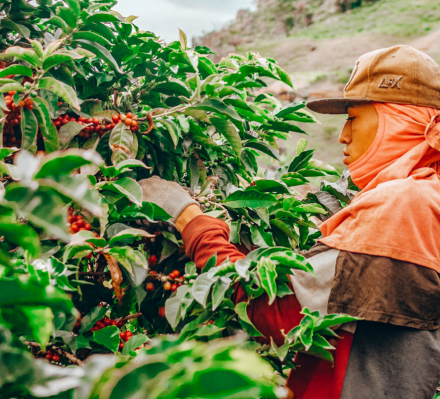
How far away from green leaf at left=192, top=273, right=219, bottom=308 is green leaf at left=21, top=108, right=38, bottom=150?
1.56 ft

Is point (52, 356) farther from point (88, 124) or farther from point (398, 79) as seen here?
point (398, 79)

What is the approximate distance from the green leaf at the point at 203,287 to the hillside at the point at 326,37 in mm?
8333

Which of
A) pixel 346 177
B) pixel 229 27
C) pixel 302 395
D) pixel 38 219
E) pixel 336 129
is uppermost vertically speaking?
pixel 229 27

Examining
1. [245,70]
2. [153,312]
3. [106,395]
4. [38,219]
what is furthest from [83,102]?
[106,395]

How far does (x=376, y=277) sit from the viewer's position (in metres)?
0.84

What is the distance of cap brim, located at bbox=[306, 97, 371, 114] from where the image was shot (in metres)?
1.12

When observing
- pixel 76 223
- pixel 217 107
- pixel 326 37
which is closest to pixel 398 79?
pixel 217 107

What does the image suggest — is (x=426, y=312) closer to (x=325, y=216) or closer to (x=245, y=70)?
(x=325, y=216)

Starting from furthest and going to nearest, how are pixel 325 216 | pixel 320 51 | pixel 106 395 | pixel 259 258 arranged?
pixel 320 51 → pixel 325 216 → pixel 259 258 → pixel 106 395

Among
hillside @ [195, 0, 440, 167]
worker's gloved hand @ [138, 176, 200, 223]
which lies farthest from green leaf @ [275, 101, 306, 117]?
hillside @ [195, 0, 440, 167]

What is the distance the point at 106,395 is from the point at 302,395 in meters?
0.77

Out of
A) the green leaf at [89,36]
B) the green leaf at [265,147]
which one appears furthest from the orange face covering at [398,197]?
the green leaf at [89,36]

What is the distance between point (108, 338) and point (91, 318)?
0.32 ft

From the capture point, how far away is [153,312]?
0.94 metres
